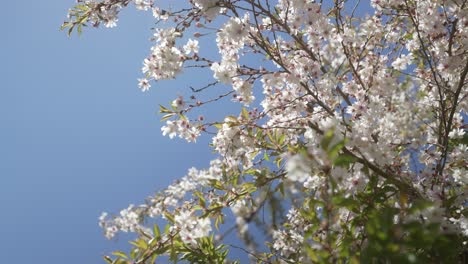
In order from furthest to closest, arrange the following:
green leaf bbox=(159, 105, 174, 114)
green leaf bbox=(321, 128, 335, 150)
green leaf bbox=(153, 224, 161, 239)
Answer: green leaf bbox=(159, 105, 174, 114), green leaf bbox=(153, 224, 161, 239), green leaf bbox=(321, 128, 335, 150)

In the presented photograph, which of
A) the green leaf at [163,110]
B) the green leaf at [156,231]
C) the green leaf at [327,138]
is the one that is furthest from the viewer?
the green leaf at [163,110]

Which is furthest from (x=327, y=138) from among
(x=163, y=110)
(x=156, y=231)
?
(x=163, y=110)

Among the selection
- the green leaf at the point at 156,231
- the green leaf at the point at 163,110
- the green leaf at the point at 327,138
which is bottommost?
the green leaf at the point at 327,138

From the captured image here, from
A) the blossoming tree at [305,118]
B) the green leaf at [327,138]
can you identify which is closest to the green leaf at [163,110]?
the blossoming tree at [305,118]

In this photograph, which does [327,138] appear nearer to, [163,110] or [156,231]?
[156,231]

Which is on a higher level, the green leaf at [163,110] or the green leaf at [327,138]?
the green leaf at [163,110]

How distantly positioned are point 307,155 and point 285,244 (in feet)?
11.1

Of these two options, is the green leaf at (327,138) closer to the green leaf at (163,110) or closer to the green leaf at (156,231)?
the green leaf at (156,231)

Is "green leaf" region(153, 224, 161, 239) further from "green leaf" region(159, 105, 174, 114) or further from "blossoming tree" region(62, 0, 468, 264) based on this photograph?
"green leaf" region(159, 105, 174, 114)

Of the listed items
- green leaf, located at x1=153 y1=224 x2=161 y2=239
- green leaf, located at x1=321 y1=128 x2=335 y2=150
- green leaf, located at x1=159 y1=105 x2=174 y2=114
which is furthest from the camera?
green leaf, located at x1=159 y1=105 x2=174 y2=114

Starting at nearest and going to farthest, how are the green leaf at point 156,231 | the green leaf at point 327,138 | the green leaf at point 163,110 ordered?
the green leaf at point 327,138 → the green leaf at point 156,231 → the green leaf at point 163,110

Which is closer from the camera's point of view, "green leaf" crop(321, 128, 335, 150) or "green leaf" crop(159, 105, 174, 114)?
"green leaf" crop(321, 128, 335, 150)

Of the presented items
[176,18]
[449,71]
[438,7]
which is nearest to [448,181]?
[449,71]

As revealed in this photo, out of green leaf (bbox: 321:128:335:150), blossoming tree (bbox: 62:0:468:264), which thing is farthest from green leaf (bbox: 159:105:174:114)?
green leaf (bbox: 321:128:335:150)
